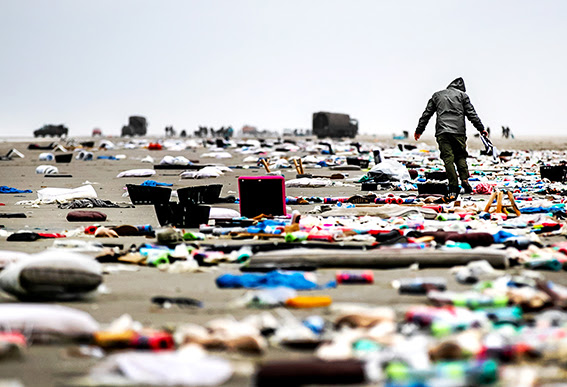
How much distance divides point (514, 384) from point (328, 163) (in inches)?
845

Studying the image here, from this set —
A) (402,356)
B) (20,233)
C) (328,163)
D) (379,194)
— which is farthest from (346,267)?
(328,163)

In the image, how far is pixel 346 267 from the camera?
595 centimetres

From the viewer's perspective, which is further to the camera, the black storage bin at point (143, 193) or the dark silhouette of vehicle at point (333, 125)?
the dark silhouette of vehicle at point (333, 125)

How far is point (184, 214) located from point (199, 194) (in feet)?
7.24

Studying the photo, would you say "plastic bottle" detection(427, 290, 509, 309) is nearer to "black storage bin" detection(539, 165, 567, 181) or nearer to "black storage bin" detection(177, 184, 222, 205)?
"black storage bin" detection(177, 184, 222, 205)

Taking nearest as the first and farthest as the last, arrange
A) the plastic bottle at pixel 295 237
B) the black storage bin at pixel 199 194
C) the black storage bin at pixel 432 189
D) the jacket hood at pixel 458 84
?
the plastic bottle at pixel 295 237 < the black storage bin at pixel 199 194 < the black storage bin at pixel 432 189 < the jacket hood at pixel 458 84

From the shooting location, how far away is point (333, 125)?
76.4m

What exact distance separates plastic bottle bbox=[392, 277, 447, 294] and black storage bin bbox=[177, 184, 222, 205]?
5341 millimetres

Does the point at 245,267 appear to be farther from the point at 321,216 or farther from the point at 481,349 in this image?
the point at 321,216

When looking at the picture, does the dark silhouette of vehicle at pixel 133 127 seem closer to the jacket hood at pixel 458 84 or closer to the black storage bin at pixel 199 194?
the jacket hood at pixel 458 84

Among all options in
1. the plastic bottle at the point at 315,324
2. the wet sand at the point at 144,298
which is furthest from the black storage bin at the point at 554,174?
the plastic bottle at the point at 315,324

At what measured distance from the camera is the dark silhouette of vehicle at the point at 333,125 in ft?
→ 252

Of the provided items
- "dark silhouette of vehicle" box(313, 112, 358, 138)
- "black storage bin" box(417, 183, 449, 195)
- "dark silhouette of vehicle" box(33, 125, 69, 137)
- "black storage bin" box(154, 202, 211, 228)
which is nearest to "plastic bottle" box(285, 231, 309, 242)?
"black storage bin" box(154, 202, 211, 228)

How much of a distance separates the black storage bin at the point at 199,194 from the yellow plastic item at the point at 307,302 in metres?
5.61
